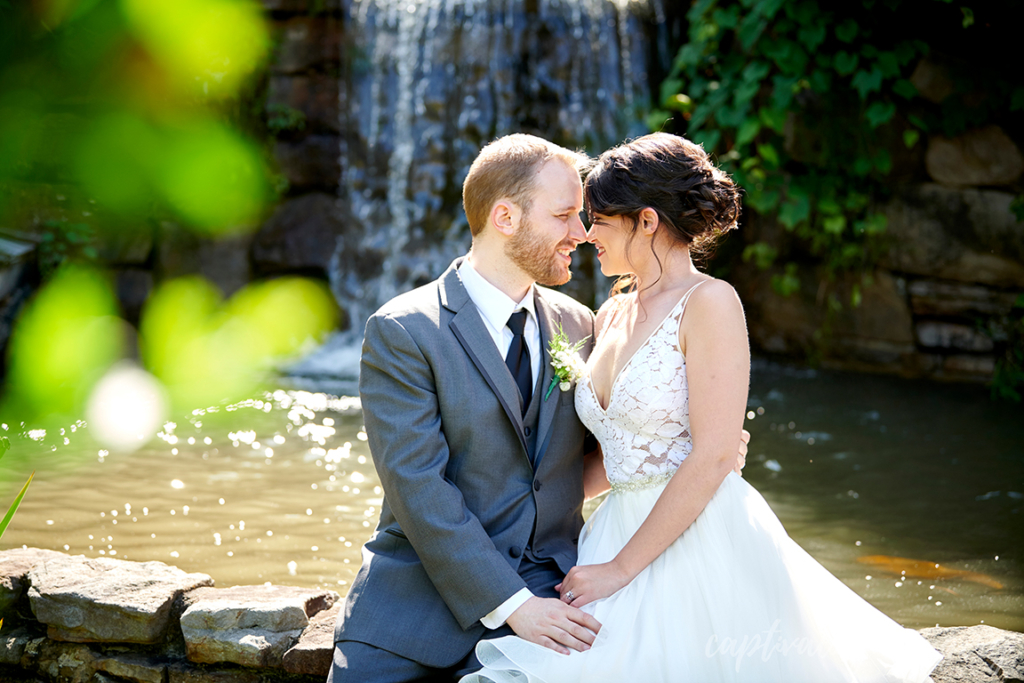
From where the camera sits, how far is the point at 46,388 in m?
6.13

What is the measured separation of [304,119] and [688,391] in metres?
7.04

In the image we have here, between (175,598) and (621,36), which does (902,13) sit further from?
(175,598)

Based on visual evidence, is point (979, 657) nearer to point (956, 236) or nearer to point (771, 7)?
point (956, 236)

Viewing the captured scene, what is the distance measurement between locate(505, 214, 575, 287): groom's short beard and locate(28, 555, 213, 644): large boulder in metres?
1.36

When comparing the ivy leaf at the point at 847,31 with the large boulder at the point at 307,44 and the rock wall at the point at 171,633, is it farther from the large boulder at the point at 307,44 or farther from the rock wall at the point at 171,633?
the rock wall at the point at 171,633

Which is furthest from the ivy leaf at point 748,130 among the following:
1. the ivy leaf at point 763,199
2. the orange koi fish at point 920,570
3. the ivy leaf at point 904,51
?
the orange koi fish at point 920,570

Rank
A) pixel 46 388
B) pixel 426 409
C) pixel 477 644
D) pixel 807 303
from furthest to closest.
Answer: pixel 807 303 → pixel 46 388 → pixel 426 409 → pixel 477 644

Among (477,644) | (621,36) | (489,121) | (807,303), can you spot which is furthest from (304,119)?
(477,644)

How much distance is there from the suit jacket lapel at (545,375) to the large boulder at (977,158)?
17.9 feet

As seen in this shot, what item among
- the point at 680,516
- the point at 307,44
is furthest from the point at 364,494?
the point at 307,44

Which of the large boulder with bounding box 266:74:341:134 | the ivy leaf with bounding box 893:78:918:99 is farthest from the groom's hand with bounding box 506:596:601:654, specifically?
the large boulder with bounding box 266:74:341:134

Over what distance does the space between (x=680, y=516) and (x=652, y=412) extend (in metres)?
0.26

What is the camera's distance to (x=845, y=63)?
6.27 m

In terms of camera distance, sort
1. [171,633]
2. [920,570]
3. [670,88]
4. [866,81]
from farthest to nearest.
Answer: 1. [670,88]
2. [866,81]
3. [920,570]
4. [171,633]
